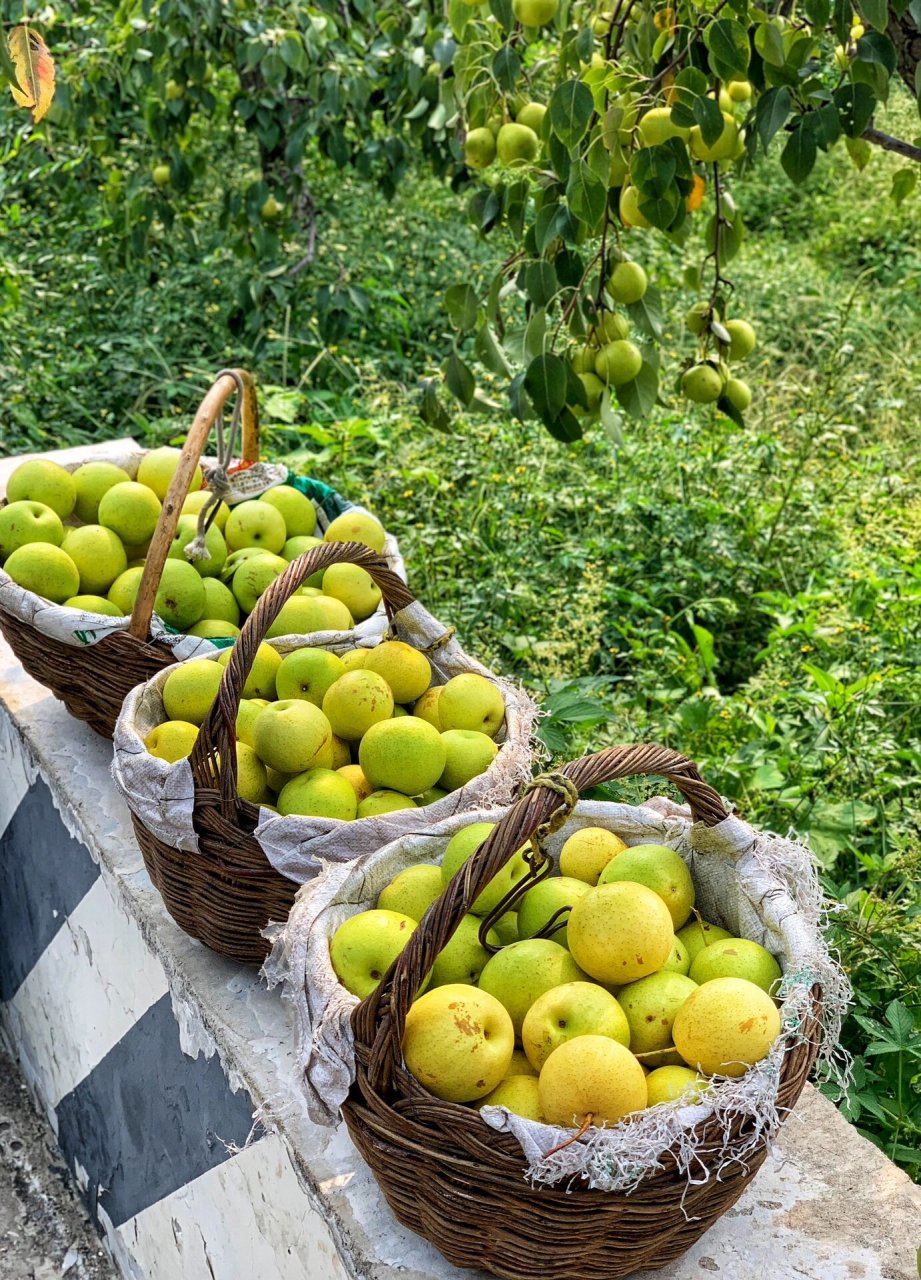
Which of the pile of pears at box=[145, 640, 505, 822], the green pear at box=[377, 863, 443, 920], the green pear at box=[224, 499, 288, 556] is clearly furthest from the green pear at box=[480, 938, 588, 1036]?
the green pear at box=[224, 499, 288, 556]

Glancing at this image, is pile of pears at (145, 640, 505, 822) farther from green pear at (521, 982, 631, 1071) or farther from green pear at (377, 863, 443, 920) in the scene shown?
green pear at (521, 982, 631, 1071)

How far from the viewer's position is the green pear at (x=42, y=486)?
223 cm

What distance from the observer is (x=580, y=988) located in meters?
1.18

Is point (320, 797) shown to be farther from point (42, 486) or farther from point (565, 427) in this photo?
point (42, 486)

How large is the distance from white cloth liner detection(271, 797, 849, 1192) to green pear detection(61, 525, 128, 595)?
942 millimetres

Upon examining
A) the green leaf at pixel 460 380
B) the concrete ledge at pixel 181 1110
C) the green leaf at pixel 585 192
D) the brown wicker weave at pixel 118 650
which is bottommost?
the concrete ledge at pixel 181 1110

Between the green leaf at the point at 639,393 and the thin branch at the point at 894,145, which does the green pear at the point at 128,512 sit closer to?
the green leaf at the point at 639,393

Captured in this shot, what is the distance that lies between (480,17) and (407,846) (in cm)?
145

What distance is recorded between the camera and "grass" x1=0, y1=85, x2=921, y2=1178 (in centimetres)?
234

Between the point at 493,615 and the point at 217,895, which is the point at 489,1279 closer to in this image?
the point at 217,895

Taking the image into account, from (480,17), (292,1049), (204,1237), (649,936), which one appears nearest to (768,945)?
(649,936)

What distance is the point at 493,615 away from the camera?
3.02 m

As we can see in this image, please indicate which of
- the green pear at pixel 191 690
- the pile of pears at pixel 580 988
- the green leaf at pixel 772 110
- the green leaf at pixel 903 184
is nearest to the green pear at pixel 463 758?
the pile of pears at pixel 580 988

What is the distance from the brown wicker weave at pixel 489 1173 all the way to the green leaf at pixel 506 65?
42.7 inches
